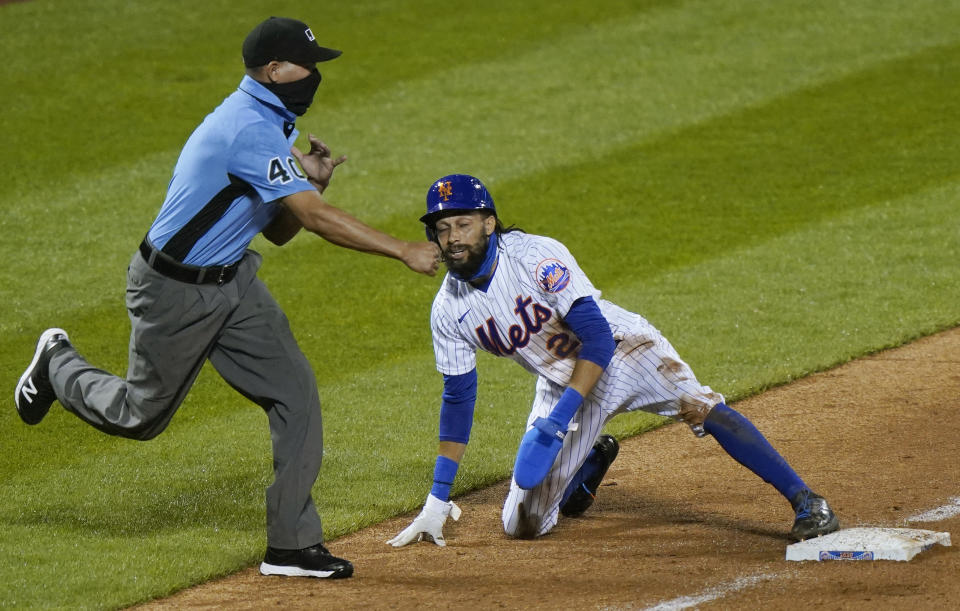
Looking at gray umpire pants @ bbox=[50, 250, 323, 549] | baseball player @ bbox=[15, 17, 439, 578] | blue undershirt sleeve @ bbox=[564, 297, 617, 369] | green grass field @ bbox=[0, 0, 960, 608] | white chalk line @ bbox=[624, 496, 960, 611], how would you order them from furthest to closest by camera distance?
green grass field @ bbox=[0, 0, 960, 608]
blue undershirt sleeve @ bbox=[564, 297, 617, 369]
gray umpire pants @ bbox=[50, 250, 323, 549]
baseball player @ bbox=[15, 17, 439, 578]
white chalk line @ bbox=[624, 496, 960, 611]

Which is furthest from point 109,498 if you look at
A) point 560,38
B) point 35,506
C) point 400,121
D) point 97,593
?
point 560,38

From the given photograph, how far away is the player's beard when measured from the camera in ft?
16.9

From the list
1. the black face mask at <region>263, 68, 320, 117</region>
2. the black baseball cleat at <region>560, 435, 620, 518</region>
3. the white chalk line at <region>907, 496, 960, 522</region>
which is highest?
the black face mask at <region>263, 68, 320, 117</region>

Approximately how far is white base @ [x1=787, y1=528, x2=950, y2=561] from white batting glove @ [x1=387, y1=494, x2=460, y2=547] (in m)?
1.33

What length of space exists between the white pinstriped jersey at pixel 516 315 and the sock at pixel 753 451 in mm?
639

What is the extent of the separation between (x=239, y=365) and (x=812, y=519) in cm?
221

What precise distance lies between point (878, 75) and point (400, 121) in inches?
185

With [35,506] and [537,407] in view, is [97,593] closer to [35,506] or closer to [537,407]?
[35,506]

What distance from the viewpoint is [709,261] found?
9.34m

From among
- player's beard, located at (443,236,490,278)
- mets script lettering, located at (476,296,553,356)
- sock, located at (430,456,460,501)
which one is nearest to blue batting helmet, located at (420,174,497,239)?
player's beard, located at (443,236,490,278)

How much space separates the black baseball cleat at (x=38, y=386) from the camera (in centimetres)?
545

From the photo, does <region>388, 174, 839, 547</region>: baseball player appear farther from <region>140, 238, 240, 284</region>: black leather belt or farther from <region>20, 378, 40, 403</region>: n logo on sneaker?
<region>20, 378, 40, 403</region>: n logo on sneaker

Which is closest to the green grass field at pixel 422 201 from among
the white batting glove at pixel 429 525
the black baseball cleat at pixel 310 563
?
the black baseball cleat at pixel 310 563

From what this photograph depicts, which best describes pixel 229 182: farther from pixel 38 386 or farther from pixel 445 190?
pixel 38 386
